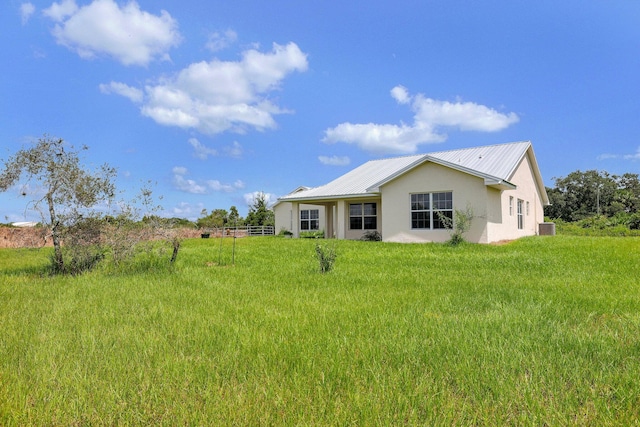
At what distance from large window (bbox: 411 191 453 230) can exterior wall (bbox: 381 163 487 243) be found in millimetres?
226

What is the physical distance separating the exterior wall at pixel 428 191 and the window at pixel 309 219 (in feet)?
29.1

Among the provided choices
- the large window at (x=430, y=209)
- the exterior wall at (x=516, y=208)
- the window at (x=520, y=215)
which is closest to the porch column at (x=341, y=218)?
the large window at (x=430, y=209)

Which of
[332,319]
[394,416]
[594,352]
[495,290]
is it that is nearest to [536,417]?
[394,416]

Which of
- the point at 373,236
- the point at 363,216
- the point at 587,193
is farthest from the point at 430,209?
the point at 587,193

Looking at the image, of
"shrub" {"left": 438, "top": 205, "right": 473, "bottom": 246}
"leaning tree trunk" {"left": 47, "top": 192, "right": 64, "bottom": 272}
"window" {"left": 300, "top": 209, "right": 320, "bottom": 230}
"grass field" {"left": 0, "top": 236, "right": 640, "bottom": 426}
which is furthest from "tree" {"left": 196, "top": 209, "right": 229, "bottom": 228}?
"grass field" {"left": 0, "top": 236, "right": 640, "bottom": 426}

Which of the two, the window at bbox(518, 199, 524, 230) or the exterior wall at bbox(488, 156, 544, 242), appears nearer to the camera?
the exterior wall at bbox(488, 156, 544, 242)

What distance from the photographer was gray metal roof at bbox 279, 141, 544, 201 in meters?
17.4

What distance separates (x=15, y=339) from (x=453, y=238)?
14.7 meters

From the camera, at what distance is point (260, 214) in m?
43.5

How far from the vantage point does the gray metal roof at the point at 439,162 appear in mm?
17350

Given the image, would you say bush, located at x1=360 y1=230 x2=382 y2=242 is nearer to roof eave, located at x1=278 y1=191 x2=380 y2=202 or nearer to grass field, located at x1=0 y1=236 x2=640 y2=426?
roof eave, located at x1=278 y1=191 x2=380 y2=202

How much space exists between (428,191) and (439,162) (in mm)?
1530

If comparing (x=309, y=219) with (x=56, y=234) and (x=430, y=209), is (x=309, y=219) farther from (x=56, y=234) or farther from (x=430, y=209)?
(x=56, y=234)

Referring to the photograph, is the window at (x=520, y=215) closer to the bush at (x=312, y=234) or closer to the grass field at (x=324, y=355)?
the bush at (x=312, y=234)
